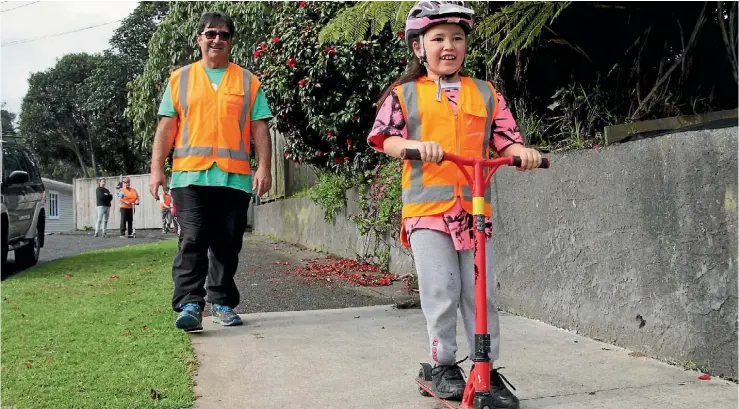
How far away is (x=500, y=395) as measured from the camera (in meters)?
3.02

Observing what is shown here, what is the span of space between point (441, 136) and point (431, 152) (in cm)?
39

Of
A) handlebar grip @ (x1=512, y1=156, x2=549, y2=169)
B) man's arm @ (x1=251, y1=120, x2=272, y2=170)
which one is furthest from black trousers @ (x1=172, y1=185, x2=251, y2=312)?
handlebar grip @ (x1=512, y1=156, x2=549, y2=169)

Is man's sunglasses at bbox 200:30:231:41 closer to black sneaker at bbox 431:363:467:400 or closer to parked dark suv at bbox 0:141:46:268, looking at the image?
black sneaker at bbox 431:363:467:400

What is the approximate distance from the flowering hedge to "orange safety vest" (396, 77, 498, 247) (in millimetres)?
5353

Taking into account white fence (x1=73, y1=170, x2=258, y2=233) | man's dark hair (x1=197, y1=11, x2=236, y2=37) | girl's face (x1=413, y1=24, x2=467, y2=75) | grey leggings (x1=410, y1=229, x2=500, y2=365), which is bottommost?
white fence (x1=73, y1=170, x2=258, y2=233)

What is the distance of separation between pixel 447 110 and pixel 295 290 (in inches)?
159

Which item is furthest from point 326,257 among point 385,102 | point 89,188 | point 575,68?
point 89,188

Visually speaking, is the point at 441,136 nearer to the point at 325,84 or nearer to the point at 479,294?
the point at 479,294

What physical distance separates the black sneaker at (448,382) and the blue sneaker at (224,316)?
2.11 m

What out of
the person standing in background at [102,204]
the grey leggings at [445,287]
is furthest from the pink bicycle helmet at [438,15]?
the person standing in background at [102,204]

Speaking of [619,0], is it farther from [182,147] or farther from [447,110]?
[182,147]

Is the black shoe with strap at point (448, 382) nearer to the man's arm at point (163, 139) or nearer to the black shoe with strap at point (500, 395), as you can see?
the black shoe with strap at point (500, 395)

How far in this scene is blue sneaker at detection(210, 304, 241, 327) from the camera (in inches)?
197

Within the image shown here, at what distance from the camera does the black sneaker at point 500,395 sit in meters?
2.98
